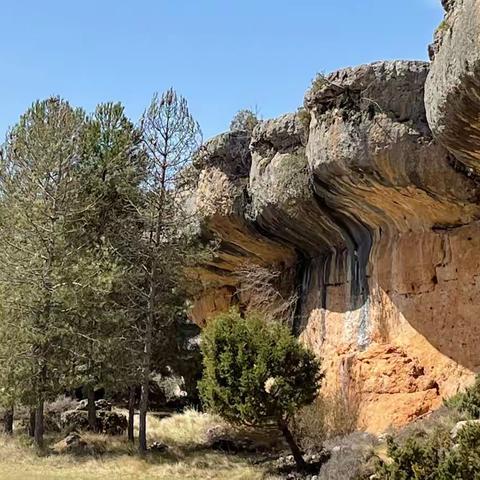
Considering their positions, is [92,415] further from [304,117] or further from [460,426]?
[460,426]

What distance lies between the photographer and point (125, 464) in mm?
15727

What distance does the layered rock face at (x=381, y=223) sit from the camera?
42.5 ft

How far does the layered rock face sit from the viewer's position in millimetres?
12961

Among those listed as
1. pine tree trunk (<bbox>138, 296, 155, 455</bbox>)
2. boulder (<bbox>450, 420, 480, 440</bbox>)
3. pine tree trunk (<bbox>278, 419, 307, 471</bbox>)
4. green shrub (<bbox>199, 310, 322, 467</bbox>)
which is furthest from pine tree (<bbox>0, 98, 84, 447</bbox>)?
boulder (<bbox>450, 420, 480, 440</bbox>)

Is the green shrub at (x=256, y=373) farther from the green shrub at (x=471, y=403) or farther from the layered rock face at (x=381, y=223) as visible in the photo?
the green shrub at (x=471, y=403)

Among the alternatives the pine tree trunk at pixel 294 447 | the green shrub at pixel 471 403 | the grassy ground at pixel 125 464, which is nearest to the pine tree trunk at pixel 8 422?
the grassy ground at pixel 125 464

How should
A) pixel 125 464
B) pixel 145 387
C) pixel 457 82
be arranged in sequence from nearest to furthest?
pixel 457 82
pixel 125 464
pixel 145 387

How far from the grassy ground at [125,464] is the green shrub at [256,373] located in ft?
5.65

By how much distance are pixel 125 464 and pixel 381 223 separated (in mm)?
7718

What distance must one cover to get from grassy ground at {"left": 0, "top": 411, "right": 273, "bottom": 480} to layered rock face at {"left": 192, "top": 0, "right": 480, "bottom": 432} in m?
3.01

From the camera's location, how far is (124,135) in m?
20.0

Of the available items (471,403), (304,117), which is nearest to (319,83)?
(304,117)

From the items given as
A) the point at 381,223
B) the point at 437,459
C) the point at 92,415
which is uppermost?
the point at 381,223

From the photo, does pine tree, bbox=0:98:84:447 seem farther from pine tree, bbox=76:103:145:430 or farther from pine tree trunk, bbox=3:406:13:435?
pine tree trunk, bbox=3:406:13:435
